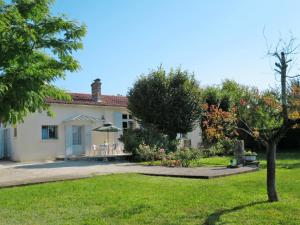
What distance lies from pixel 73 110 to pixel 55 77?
21.3 meters

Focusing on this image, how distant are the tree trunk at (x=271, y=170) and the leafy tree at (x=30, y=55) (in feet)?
14.2

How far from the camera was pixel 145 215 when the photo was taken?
8164 millimetres

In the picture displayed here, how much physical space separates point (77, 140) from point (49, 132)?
2.00m

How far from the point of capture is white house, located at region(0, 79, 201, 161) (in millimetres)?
26438

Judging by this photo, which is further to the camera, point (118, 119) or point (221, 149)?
point (118, 119)

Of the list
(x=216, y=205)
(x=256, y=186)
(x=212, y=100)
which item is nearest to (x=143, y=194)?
(x=216, y=205)

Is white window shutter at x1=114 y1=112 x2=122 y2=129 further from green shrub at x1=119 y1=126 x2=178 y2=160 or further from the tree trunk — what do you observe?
the tree trunk

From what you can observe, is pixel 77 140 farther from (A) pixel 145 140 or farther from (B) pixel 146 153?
(B) pixel 146 153

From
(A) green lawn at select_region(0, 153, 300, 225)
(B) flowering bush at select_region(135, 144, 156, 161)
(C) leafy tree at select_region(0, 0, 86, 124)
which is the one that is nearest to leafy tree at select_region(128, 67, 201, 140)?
(B) flowering bush at select_region(135, 144, 156, 161)

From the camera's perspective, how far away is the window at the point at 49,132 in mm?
27094

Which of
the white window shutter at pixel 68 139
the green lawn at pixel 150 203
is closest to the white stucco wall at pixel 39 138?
the white window shutter at pixel 68 139

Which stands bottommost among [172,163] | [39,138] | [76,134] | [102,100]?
[172,163]

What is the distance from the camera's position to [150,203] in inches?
364

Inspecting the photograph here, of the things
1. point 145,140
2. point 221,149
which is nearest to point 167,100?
point 145,140
